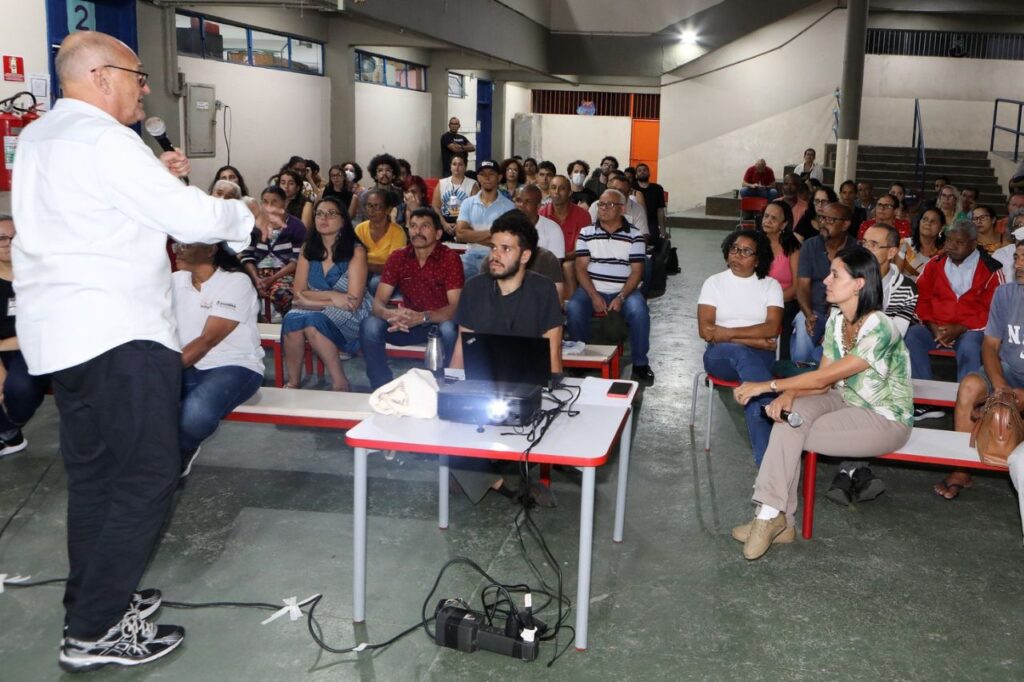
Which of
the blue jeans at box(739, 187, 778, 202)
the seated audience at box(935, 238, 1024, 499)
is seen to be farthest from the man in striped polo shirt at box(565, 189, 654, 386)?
the blue jeans at box(739, 187, 778, 202)

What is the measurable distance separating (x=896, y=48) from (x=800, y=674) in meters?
18.2

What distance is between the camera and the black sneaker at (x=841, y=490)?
4152 millimetres

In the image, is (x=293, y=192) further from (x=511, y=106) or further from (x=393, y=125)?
(x=511, y=106)

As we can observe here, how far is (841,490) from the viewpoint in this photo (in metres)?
4.19

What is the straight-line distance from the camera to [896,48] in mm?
18594

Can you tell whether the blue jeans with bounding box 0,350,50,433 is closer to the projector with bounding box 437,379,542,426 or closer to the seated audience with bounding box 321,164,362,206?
the projector with bounding box 437,379,542,426

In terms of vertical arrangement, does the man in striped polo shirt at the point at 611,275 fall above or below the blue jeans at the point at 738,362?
above

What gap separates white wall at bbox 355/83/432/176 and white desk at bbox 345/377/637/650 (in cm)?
1211

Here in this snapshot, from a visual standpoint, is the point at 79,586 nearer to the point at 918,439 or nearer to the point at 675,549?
the point at 675,549

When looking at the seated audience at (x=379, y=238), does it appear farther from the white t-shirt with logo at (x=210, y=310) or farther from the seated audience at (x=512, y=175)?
the seated audience at (x=512, y=175)

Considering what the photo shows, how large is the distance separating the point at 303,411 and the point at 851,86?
13014 mm

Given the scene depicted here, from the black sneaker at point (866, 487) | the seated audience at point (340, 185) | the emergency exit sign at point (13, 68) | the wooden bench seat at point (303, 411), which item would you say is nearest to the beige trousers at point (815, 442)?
the black sneaker at point (866, 487)

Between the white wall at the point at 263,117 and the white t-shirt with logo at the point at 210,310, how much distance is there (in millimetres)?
6143

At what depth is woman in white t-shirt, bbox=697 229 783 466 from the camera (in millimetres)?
4828
